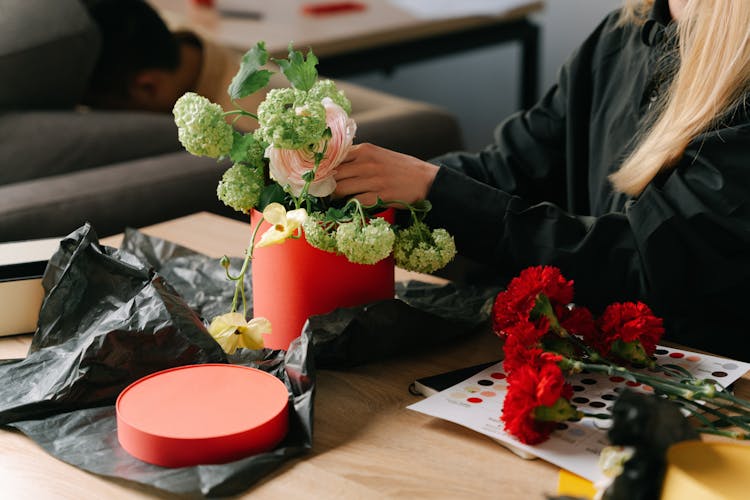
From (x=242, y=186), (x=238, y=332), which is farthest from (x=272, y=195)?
(x=238, y=332)

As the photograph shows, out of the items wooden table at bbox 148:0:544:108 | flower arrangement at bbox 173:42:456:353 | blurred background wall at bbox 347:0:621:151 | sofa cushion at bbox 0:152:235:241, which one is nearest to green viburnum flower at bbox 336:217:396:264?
flower arrangement at bbox 173:42:456:353

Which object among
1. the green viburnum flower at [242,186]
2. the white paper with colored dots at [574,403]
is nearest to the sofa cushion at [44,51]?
the green viburnum flower at [242,186]

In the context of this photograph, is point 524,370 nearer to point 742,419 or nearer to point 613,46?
point 742,419

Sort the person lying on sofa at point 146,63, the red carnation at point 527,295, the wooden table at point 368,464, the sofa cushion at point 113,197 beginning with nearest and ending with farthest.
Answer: the wooden table at point 368,464 < the red carnation at point 527,295 < the sofa cushion at point 113,197 < the person lying on sofa at point 146,63

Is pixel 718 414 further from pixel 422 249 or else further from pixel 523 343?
pixel 422 249

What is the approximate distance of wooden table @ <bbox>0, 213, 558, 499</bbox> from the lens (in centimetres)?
73

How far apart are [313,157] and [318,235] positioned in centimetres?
7

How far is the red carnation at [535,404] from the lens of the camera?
76cm

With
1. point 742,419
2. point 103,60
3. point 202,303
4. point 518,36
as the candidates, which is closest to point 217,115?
point 202,303

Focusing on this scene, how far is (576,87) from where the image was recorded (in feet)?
4.58

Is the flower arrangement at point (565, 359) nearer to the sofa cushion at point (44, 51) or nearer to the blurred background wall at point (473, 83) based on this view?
the sofa cushion at point (44, 51)

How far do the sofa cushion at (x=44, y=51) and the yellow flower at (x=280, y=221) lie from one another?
1.15 meters

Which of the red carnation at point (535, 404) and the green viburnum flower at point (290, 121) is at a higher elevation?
the green viburnum flower at point (290, 121)

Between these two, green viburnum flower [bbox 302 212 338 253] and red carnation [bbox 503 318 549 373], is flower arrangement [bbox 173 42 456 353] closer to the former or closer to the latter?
green viburnum flower [bbox 302 212 338 253]
